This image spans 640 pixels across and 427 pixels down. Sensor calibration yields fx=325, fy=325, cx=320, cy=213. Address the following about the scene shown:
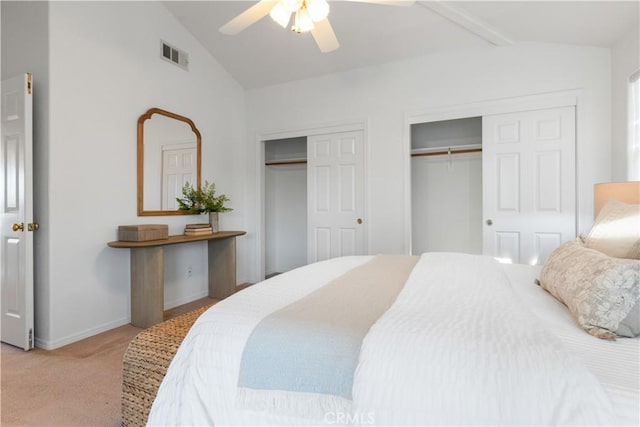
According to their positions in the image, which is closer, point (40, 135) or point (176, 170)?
point (40, 135)

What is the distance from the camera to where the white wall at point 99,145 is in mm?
2510

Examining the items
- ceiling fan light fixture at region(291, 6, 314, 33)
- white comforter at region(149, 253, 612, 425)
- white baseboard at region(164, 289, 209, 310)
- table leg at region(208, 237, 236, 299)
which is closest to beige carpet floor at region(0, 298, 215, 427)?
white baseboard at region(164, 289, 209, 310)

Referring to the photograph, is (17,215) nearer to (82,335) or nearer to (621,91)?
(82,335)

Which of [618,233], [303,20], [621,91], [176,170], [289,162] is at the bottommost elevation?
[618,233]

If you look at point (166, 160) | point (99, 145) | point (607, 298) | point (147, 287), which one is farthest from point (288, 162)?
point (607, 298)

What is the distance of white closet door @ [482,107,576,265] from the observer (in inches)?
119

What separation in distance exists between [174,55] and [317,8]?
7.79 ft

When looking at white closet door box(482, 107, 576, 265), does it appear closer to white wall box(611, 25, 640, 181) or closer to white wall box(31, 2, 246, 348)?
white wall box(611, 25, 640, 181)

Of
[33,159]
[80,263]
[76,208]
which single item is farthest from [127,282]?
[33,159]

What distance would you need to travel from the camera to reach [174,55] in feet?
11.4

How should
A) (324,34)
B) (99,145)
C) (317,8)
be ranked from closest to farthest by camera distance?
(317,8) < (324,34) < (99,145)

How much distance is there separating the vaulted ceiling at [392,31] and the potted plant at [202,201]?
1.65 m

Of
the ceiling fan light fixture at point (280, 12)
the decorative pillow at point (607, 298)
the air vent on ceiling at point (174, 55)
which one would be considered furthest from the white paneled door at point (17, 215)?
the decorative pillow at point (607, 298)

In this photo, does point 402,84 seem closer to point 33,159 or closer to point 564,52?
point 564,52
